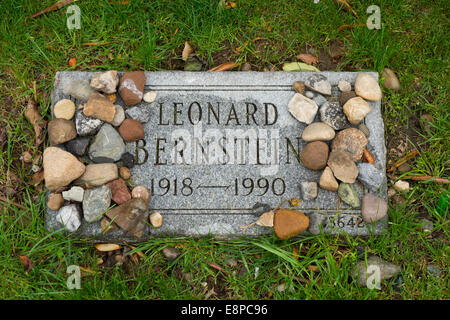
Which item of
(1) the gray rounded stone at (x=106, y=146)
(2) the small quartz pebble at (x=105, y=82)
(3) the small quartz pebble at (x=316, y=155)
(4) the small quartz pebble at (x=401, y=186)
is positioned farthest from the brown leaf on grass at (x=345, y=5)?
(1) the gray rounded stone at (x=106, y=146)

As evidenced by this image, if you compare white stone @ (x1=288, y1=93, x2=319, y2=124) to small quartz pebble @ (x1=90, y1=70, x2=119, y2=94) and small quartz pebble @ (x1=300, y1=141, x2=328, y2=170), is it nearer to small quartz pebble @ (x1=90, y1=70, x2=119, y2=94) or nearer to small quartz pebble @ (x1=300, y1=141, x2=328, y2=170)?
small quartz pebble @ (x1=300, y1=141, x2=328, y2=170)

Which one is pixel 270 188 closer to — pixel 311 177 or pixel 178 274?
pixel 311 177

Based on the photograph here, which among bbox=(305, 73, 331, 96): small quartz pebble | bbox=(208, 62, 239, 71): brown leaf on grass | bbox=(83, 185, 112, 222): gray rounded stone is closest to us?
bbox=(83, 185, 112, 222): gray rounded stone

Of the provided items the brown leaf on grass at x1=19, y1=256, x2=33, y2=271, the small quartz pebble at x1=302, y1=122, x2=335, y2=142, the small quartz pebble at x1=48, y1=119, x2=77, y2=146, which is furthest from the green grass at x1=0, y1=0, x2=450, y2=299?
the small quartz pebble at x1=302, y1=122, x2=335, y2=142

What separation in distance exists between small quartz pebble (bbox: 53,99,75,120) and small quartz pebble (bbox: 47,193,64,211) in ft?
1.53


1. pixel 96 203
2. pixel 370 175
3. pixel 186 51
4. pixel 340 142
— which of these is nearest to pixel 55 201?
pixel 96 203

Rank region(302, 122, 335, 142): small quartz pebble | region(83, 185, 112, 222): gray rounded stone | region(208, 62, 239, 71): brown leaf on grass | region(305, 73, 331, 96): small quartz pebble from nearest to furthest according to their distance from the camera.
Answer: region(83, 185, 112, 222): gray rounded stone
region(302, 122, 335, 142): small quartz pebble
region(305, 73, 331, 96): small quartz pebble
region(208, 62, 239, 71): brown leaf on grass

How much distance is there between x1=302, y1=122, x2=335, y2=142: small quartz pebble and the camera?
2246 mm

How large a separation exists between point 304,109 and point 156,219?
43.3 inches

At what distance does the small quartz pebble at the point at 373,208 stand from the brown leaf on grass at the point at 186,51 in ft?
4.86

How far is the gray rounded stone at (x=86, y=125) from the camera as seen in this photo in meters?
2.21

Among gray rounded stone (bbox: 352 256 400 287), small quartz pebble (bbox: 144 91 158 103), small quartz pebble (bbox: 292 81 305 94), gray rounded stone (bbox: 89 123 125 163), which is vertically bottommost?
gray rounded stone (bbox: 352 256 400 287)

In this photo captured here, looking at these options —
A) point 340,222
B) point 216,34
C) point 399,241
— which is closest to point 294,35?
point 216,34

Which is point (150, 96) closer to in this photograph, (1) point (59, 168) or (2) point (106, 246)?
(1) point (59, 168)
